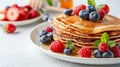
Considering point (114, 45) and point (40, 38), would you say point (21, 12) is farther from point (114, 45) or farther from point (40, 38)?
point (114, 45)

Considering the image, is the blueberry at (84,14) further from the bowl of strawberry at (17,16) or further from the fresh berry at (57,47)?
the bowl of strawberry at (17,16)

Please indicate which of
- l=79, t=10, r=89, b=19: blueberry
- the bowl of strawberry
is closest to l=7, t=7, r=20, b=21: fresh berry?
the bowl of strawberry

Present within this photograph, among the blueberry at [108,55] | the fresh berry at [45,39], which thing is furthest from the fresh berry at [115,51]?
the fresh berry at [45,39]

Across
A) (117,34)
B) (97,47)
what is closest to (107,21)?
(117,34)

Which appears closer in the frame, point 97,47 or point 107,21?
point 97,47

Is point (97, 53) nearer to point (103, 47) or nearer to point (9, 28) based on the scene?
point (103, 47)

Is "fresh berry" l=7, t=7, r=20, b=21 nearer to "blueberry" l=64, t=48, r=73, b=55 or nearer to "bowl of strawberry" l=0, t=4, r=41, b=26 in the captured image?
"bowl of strawberry" l=0, t=4, r=41, b=26
